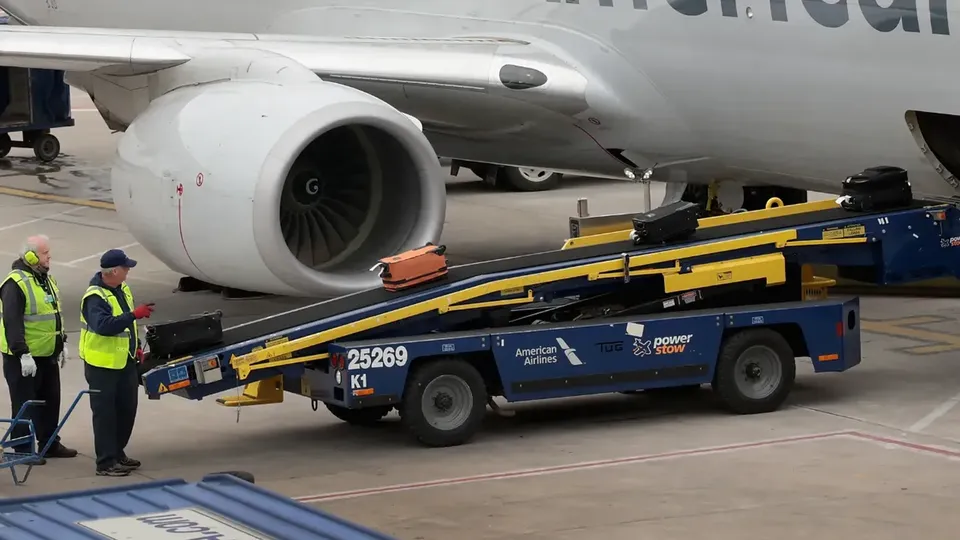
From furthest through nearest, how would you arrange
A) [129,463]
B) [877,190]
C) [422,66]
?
[422,66], [877,190], [129,463]

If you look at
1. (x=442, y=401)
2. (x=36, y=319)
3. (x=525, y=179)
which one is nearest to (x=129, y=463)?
(x=36, y=319)

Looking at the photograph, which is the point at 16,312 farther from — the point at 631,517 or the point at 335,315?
the point at 631,517

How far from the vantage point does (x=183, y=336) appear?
11.2 meters

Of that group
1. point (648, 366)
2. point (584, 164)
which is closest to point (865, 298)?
point (584, 164)

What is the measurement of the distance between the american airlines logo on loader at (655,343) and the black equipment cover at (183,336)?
291 centimetres

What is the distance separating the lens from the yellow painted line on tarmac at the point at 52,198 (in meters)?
23.8

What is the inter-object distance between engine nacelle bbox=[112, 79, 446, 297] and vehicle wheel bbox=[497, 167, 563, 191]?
10.6 meters

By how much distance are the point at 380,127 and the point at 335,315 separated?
2218mm

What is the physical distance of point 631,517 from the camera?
387 inches

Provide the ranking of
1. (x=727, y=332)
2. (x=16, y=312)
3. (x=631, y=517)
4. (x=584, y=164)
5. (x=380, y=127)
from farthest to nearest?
1. (x=584, y=164)
2. (x=380, y=127)
3. (x=727, y=332)
4. (x=16, y=312)
5. (x=631, y=517)

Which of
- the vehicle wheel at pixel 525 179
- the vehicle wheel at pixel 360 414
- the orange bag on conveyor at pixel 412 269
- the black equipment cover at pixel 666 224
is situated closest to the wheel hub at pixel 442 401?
the vehicle wheel at pixel 360 414

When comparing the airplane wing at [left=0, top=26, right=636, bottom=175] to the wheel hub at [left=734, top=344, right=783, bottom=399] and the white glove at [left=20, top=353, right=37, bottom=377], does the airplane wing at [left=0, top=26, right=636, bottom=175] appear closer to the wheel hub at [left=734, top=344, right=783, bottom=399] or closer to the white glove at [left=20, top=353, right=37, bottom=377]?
the wheel hub at [left=734, top=344, right=783, bottom=399]

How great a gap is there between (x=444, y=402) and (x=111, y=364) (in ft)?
7.41

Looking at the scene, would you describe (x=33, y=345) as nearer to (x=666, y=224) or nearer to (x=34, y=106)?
(x=666, y=224)
